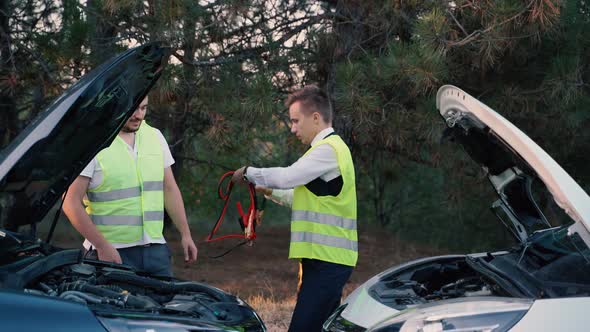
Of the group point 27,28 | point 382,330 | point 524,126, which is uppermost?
point 27,28

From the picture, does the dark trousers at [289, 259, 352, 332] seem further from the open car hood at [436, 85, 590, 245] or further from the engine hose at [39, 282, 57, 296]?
the engine hose at [39, 282, 57, 296]

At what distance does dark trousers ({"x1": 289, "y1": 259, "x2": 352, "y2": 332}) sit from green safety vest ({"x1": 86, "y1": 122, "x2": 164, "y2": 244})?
886 mm

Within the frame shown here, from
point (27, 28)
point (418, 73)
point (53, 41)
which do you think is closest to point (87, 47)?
point (53, 41)

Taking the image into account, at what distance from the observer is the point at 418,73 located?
6.81 metres

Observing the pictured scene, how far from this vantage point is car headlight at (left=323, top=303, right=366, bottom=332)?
3891 mm

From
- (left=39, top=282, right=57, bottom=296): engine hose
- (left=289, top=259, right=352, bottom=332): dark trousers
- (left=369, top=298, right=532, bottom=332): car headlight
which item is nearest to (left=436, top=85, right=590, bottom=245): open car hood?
(left=369, top=298, right=532, bottom=332): car headlight

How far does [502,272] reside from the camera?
369cm

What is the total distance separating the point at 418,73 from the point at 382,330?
3.76 m

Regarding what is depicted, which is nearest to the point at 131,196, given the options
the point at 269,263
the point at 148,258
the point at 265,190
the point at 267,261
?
the point at 148,258

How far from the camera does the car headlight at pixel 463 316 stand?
3.14 meters

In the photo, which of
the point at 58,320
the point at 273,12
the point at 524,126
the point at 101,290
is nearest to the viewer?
the point at 58,320

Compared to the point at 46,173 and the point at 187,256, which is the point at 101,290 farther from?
the point at 187,256

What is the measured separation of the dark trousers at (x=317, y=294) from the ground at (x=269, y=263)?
11.1 ft

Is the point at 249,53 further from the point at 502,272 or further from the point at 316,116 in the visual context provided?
the point at 502,272
